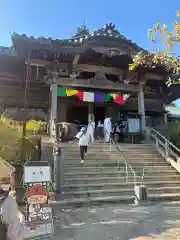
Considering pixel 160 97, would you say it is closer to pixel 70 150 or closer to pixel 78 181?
pixel 70 150

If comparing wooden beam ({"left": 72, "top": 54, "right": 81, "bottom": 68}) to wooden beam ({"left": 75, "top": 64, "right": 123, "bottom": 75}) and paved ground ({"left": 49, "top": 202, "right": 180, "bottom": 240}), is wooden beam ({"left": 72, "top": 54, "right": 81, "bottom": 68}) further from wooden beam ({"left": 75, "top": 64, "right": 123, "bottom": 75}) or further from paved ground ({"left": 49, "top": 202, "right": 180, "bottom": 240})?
paved ground ({"left": 49, "top": 202, "right": 180, "bottom": 240})

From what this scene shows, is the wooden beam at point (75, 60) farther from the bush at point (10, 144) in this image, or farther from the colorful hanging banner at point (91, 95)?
the bush at point (10, 144)

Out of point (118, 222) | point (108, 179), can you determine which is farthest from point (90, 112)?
point (118, 222)

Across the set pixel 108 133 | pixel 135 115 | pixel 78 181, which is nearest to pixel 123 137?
pixel 135 115

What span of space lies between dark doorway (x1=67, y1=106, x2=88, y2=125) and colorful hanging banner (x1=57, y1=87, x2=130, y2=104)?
2.85 m

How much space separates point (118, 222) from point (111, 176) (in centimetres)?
377

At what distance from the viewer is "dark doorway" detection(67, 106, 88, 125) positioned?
18502 millimetres

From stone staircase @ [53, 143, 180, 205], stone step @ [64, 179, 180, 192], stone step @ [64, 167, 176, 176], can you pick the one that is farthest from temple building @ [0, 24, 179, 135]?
stone step @ [64, 179, 180, 192]

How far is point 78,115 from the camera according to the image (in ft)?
62.0

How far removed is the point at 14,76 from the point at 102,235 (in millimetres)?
12906

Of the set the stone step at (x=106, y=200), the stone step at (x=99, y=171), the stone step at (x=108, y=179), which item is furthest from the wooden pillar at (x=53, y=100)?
the stone step at (x=106, y=200)

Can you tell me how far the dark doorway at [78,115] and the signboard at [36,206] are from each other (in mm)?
12879

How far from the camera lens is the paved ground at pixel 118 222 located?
5695mm

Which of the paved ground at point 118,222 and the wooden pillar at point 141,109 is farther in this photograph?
the wooden pillar at point 141,109
